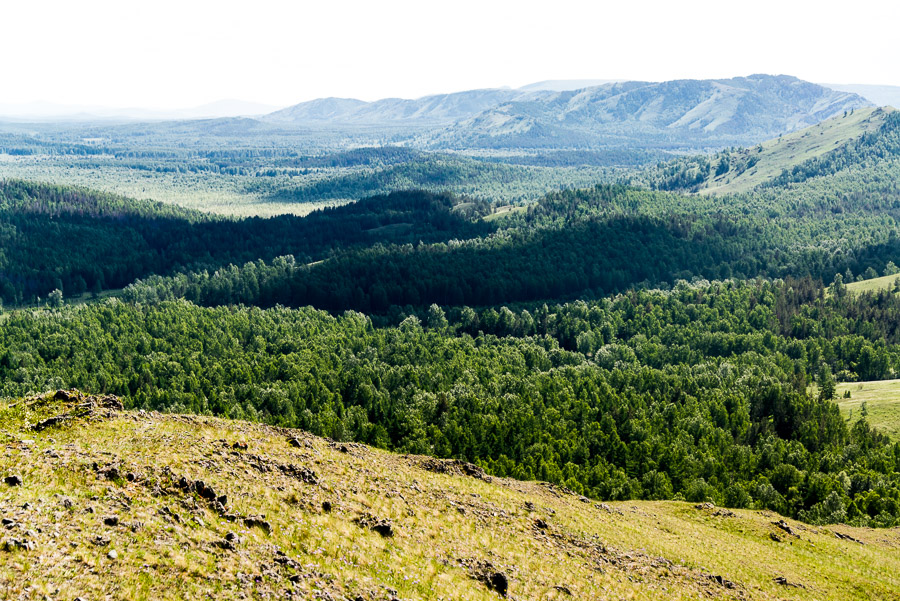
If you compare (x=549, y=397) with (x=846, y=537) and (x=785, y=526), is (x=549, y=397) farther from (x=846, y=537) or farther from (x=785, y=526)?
(x=846, y=537)

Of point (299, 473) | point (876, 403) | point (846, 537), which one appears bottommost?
point (876, 403)

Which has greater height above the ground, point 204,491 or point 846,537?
point 204,491

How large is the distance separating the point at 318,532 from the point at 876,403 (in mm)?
146339

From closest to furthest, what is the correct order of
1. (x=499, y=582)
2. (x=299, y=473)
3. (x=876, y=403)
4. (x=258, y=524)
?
(x=258, y=524) → (x=499, y=582) → (x=299, y=473) → (x=876, y=403)

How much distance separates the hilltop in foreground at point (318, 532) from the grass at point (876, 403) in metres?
68.4

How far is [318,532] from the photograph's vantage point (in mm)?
43906

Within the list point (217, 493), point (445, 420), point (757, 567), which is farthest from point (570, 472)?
point (217, 493)

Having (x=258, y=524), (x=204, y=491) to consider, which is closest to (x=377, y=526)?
(x=258, y=524)

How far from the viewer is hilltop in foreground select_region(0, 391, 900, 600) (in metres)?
33.8

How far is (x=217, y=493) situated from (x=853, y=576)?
60029 millimetres

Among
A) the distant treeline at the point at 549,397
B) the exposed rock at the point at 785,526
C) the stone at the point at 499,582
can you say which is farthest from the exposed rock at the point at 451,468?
the exposed rock at the point at 785,526

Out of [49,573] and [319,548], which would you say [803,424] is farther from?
[49,573]

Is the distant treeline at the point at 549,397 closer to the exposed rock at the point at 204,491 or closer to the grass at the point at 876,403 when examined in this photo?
the grass at the point at 876,403

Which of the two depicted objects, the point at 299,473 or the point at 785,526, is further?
the point at 785,526
